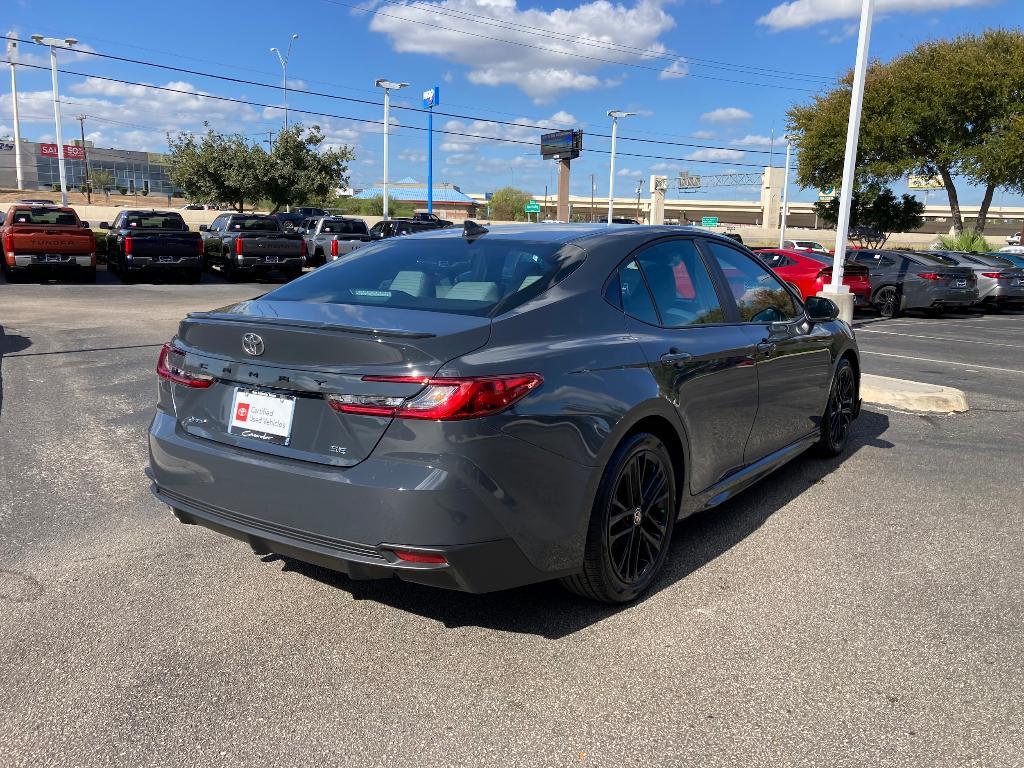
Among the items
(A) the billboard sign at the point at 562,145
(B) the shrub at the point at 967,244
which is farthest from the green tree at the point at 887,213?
(A) the billboard sign at the point at 562,145

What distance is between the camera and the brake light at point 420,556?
9.33ft

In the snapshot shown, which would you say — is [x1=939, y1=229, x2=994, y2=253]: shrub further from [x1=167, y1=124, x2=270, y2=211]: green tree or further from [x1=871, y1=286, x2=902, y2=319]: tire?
[x1=167, y1=124, x2=270, y2=211]: green tree

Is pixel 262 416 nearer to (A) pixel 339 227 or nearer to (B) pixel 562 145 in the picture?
(A) pixel 339 227

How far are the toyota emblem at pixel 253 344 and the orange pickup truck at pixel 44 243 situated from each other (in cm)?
1821

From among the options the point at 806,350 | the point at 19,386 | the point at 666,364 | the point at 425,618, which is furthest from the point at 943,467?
the point at 19,386

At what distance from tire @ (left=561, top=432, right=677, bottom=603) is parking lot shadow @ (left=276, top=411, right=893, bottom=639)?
130 mm

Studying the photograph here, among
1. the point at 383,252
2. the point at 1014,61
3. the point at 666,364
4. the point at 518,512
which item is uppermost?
the point at 1014,61

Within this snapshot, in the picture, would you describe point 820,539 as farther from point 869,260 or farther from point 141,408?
point 869,260

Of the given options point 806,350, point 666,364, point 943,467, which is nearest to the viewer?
point 666,364

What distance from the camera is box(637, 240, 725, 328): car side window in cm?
397

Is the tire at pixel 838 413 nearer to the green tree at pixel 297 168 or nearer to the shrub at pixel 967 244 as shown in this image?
the shrub at pixel 967 244

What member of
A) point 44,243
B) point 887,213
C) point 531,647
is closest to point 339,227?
point 44,243

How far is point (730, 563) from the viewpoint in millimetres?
4109

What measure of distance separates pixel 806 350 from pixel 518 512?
9.64 feet
